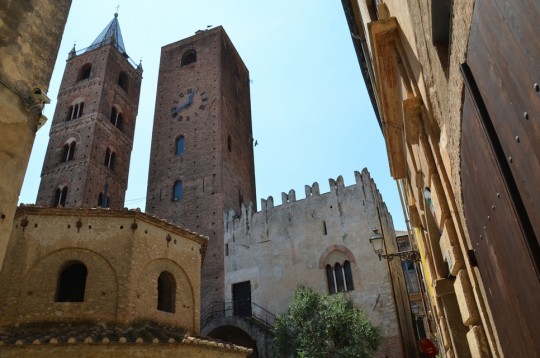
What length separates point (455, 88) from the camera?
2.42 metres

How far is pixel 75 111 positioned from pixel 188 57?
891 centimetres

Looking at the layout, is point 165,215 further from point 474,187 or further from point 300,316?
point 474,187

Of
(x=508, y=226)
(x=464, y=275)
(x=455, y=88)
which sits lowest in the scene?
(x=508, y=226)

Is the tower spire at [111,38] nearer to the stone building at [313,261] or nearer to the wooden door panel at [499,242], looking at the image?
the stone building at [313,261]

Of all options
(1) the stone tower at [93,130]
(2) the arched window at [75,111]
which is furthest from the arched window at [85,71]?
(2) the arched window at [75,111]

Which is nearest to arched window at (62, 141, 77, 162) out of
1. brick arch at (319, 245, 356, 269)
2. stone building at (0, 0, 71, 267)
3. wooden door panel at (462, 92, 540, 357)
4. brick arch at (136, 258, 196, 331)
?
brick arch at (319, 245, 356, 269)

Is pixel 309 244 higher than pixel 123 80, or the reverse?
pixel 123 80

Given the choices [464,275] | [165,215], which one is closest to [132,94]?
[165,215]

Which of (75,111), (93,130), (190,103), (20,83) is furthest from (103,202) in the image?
(20,83)

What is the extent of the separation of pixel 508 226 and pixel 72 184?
27214 mm

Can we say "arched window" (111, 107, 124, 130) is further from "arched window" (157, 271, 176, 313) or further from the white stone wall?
"arched window" (157, 271, 176, 313)

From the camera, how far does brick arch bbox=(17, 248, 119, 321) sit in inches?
390

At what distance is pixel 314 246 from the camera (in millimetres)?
20438

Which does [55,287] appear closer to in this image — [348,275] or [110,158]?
[348,275]
